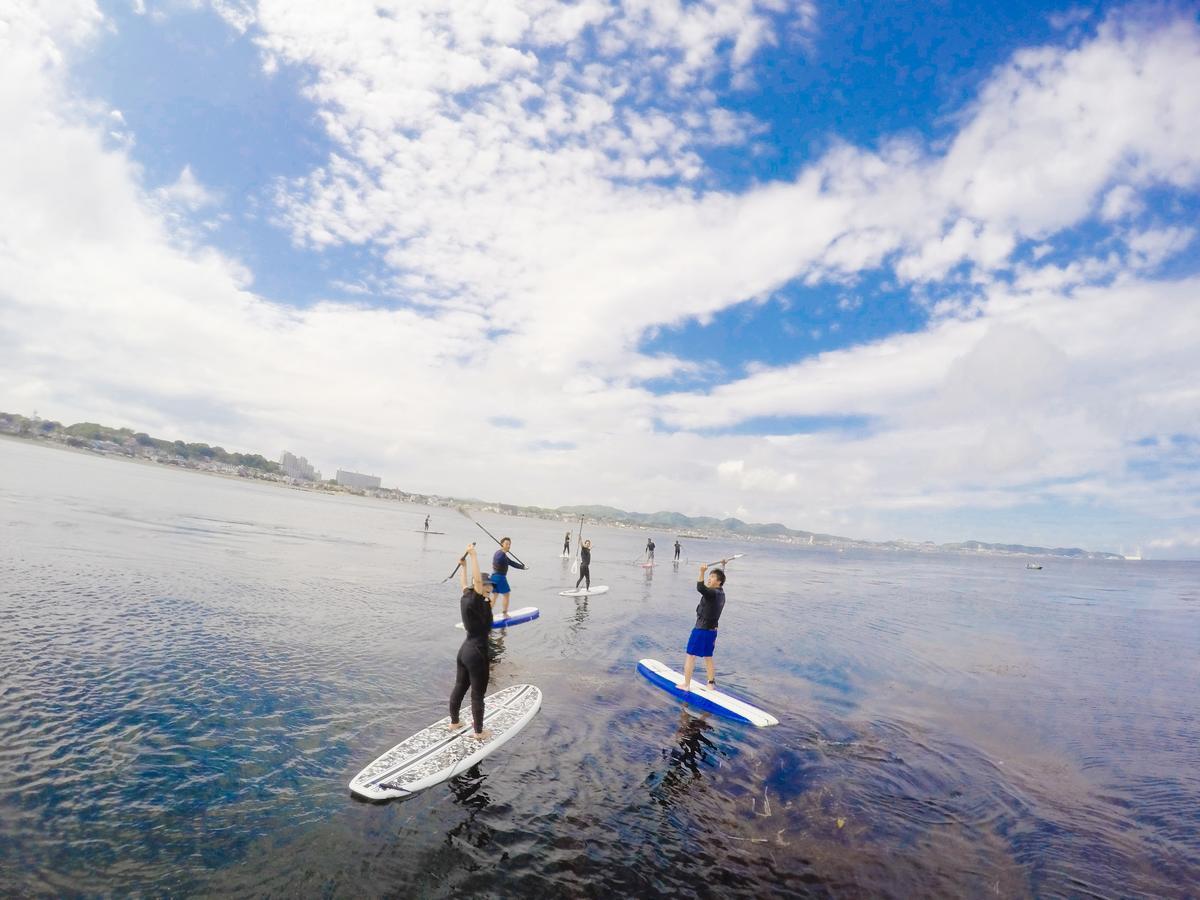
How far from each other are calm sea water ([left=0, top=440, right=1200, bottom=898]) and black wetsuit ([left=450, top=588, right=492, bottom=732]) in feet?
3.22

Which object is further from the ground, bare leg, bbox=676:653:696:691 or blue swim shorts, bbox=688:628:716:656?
blue swim shorts, bbox=688:628:716:656

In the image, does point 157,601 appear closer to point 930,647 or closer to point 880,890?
point 880,890

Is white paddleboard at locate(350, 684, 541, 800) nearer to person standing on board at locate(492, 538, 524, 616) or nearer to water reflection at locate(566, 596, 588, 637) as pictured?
person standing on board at locate(492, 538, 524, 616)

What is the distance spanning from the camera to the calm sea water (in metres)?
6.55

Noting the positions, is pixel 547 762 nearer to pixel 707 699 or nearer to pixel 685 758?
pixel 685 758

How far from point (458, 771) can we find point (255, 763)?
9.97ft

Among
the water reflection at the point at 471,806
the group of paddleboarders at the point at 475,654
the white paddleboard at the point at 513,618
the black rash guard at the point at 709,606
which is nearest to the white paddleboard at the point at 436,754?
the water reflection at the point at 471,806

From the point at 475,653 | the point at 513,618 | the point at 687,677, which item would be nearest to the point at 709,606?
the point at 687,677

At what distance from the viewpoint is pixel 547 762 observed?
9250 millimetres

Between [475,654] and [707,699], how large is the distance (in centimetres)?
621

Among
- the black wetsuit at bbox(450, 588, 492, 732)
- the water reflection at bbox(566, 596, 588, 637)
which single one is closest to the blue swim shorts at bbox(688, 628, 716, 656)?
the black wetsuit at bbox(450, 588, 492, 732)

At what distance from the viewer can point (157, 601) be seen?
17.0 m

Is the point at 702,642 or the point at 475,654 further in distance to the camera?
the point at 702,642

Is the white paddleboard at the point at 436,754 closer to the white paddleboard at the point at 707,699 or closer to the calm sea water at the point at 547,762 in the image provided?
the calm sea water at the point at 547,762
